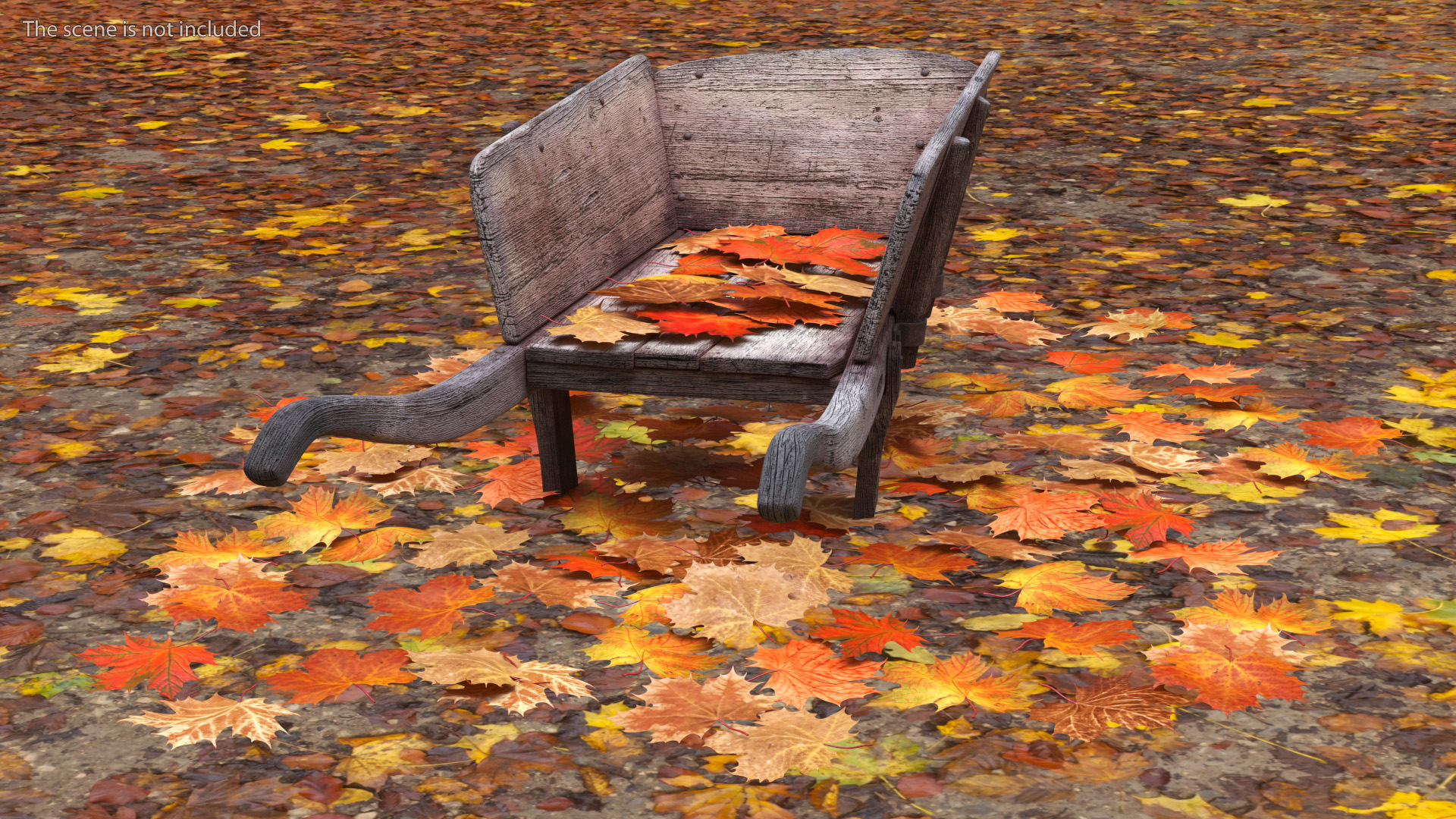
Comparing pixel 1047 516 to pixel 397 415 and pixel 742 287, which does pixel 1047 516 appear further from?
pixel 397 415

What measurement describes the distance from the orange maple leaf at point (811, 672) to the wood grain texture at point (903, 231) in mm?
640

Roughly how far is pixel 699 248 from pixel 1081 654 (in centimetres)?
157

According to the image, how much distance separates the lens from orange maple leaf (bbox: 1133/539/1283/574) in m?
2.90

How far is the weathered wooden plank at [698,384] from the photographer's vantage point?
9.32ft

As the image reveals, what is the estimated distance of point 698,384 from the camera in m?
2.86

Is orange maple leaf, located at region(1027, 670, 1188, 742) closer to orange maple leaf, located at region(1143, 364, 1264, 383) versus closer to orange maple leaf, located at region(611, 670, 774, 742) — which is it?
orange maple leaf, located at region(611, 670, 774, 742)

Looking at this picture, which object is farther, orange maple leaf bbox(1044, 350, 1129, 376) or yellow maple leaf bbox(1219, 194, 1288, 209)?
yellow maple leaf bbox(1219, 194, 1288, 209)

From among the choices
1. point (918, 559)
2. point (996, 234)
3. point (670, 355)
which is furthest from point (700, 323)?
point (996, 234)

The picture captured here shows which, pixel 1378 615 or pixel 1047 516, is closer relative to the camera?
pixel 1378 615

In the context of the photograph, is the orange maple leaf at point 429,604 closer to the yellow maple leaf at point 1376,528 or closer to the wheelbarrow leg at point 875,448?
the wheelbarrow leg at point 875,448

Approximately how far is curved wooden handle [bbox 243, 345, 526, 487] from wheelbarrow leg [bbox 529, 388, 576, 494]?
21 cm

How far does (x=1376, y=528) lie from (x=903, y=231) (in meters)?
1.38

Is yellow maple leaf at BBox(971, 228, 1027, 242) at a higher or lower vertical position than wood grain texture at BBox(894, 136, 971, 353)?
lower

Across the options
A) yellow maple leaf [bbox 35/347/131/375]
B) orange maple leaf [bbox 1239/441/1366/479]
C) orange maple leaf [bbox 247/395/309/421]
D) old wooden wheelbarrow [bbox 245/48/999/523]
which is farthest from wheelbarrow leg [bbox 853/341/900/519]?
yellow maple leaf [bbox 35/347/131/375]
